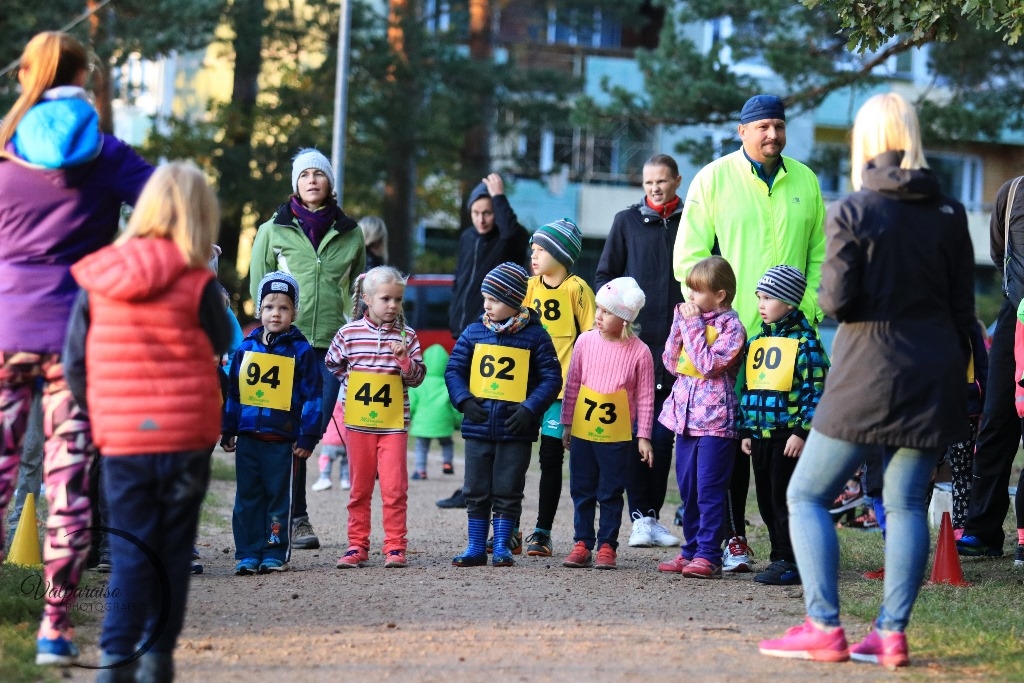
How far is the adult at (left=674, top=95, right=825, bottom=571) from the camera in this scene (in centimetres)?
809

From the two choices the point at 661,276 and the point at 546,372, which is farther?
the point at 661,276

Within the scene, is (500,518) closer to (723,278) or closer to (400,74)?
(723,278)

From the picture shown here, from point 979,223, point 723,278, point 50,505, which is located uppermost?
point 979,223

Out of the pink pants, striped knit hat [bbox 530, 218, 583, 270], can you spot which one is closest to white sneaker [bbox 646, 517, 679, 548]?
striped knit hat [bbox 530, 218, 583, 270]

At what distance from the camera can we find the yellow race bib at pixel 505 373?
8266 mm

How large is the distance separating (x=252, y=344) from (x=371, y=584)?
1.47 metres

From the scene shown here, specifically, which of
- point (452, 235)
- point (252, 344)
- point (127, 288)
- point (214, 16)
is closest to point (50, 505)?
point (127, 288)

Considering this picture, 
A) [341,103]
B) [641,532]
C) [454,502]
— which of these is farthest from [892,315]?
[341,103]

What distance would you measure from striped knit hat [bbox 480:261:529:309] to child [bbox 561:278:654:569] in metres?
0.47

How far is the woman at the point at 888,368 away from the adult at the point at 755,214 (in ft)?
7.46

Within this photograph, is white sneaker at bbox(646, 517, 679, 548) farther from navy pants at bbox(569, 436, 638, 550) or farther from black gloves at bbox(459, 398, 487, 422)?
black gloves at bbox(459, 398, 487, 422)

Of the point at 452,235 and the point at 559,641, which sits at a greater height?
the point at 452,235

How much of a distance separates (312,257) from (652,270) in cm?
206

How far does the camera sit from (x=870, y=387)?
221 inches
